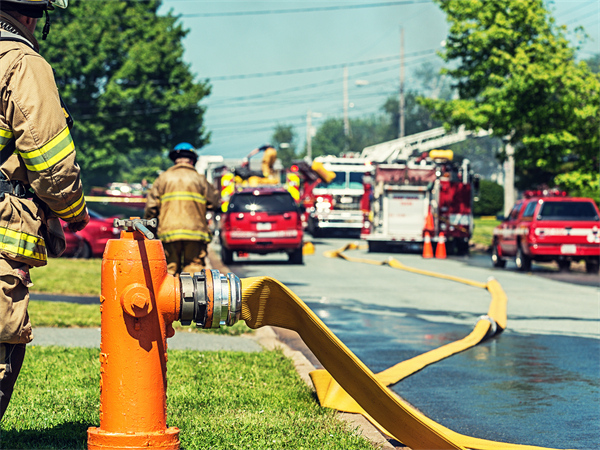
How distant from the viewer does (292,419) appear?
17.3ft

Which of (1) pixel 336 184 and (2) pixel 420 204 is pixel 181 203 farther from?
(1) pixel 336 184

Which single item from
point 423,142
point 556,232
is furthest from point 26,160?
A: point 423,142

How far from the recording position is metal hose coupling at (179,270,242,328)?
12.0ft

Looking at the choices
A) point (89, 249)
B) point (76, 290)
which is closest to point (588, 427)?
point (76, 290)

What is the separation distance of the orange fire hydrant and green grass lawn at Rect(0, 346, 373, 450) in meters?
1.04

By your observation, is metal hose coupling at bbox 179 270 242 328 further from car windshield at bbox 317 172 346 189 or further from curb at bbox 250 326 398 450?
car windshield at bbox 317 172 346 189

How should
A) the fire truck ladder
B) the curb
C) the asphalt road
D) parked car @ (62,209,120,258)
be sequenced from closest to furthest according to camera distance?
the curb < the asphalt road < parked car @ (62,209,120,258) < the fire truck ladder

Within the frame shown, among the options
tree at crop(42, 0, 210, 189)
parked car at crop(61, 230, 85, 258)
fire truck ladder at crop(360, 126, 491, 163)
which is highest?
tree at crop(42, 0, 210, 189)

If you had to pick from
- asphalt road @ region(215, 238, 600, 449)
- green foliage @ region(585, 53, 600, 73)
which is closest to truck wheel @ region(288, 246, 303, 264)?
asphalt road @ region(215, 238, 600, 449)

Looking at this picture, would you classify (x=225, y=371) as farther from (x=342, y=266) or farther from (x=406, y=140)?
(x=406, y=140)

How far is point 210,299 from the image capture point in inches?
146

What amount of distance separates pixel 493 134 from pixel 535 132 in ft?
4.53

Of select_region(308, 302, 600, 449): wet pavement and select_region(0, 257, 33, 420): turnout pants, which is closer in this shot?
select_region(0, 257, 33, 420): turnout pants

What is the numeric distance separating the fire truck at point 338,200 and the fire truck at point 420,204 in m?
5.06
